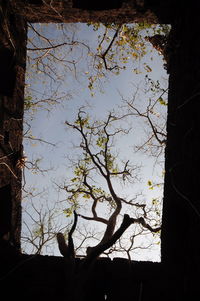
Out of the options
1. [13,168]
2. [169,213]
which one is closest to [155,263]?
[169,213]

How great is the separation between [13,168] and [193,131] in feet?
16.4

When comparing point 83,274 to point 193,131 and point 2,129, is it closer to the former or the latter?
point 193,131

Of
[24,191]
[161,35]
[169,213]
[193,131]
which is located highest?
[161,35]

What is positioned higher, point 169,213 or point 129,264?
point 169,213

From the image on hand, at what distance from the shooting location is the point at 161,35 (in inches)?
259

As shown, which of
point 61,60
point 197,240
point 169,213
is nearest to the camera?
point 197,240

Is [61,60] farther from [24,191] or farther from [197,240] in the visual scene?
[197,240]

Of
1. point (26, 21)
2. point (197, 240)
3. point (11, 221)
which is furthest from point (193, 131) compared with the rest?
point (26, 21)

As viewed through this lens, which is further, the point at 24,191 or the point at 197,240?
the point at 24,191

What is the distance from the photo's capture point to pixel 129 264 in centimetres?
492

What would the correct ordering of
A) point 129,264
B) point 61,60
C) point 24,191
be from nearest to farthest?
1. point 129,264
2. point 24,191
3. point 61,60

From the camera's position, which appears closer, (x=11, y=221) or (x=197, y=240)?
(x=197, y=240)

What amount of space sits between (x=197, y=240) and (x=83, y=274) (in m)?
2.12

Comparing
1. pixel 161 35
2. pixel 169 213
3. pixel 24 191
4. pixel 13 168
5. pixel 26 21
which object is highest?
pixel 26 21
